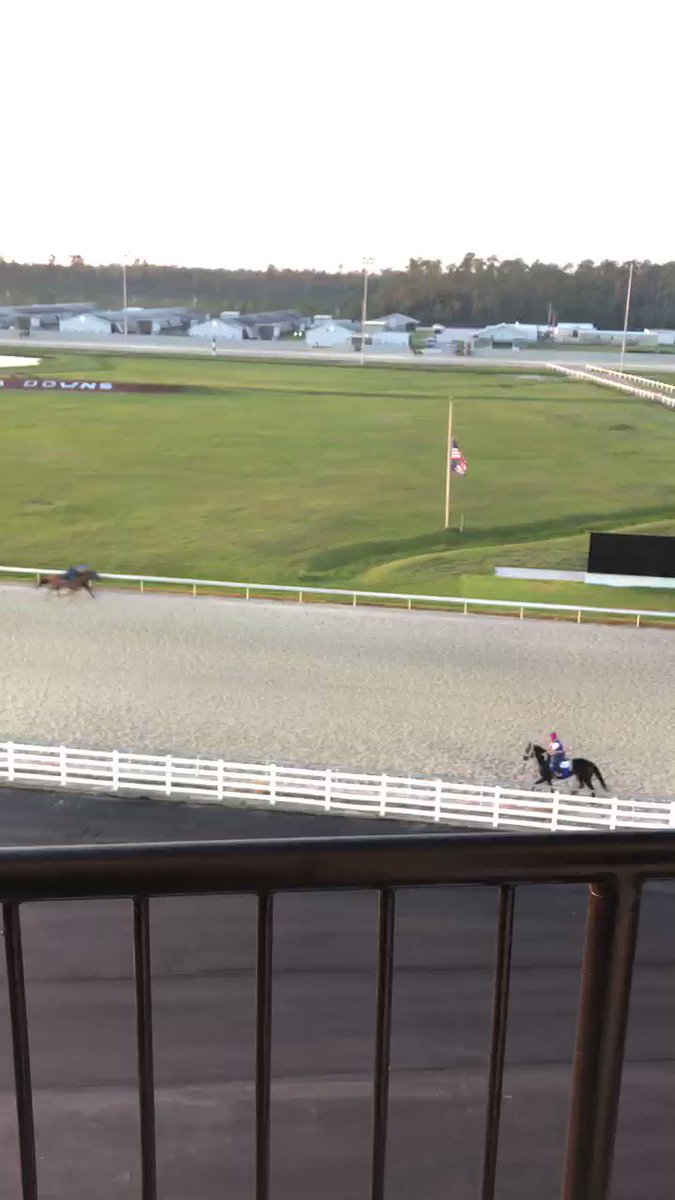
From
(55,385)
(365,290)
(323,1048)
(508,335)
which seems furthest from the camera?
(55,385)

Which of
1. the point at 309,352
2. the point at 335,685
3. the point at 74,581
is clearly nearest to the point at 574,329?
the point at 309,352

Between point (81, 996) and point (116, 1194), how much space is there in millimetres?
915

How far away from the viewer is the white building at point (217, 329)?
8.69 metres

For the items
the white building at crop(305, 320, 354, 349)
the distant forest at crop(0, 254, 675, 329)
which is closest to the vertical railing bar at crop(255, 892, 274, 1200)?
the distant forest at crop(0, 254, 675, 329)

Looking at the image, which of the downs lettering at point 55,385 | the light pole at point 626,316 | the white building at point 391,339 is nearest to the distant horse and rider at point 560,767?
the light pole at point 626,316

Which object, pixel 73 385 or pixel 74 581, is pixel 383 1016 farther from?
pixel 73 385

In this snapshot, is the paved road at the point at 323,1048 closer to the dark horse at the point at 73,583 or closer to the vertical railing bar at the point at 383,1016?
the vertical railing bar at the point at 383,1016

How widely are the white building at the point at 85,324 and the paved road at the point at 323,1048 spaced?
20.6 feet

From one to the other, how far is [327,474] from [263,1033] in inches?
305

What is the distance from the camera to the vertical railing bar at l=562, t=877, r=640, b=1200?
2.38 ft

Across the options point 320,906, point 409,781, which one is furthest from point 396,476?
point 320,906

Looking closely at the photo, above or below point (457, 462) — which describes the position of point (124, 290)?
above

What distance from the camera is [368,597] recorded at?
778cm

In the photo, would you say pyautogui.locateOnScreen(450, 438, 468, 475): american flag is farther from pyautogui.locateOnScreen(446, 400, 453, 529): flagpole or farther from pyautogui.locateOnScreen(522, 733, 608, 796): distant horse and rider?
pyautogui.locateOnScreen(522, 733, 608, 796): distant horse and rider
